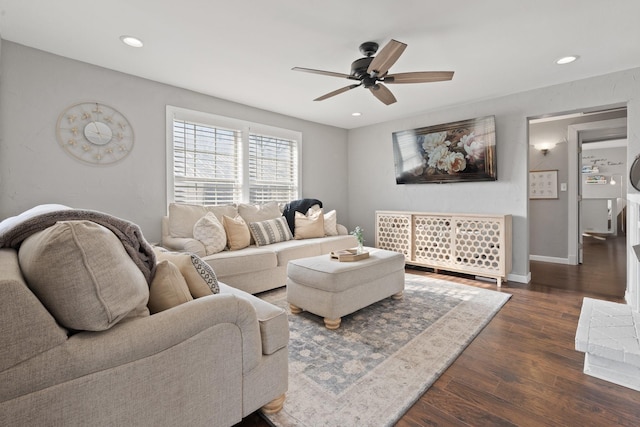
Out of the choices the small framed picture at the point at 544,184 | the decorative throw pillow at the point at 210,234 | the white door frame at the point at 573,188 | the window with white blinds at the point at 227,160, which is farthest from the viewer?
the small framed picture at the point at 544,184

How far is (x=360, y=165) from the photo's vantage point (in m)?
5.45

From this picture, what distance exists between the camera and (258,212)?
158 inches

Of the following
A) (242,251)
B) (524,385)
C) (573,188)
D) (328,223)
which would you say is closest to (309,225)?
(328,223)

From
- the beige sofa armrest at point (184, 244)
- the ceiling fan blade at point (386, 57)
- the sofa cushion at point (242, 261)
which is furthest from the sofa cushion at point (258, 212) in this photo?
the ceiling fan blade at point (386, 57)

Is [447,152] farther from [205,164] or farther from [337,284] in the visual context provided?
[205,164]

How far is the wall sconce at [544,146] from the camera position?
487 centimetres

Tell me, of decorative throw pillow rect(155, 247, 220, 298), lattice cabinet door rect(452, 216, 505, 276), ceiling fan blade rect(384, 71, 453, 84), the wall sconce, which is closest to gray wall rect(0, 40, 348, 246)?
decorative throw pillow rect(155, 247, 220, 298)

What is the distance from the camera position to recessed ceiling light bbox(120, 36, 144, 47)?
240 cm

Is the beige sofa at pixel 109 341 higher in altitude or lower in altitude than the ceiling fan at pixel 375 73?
lower

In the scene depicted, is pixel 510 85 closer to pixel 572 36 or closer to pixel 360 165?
pixel 572 36

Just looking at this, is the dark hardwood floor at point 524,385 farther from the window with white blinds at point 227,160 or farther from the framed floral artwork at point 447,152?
the window with white blinds at point 227,160

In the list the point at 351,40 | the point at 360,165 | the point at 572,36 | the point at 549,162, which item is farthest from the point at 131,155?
the point at 549,162

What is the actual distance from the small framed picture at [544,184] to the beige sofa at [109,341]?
542cm

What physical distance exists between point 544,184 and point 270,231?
4528mm
